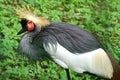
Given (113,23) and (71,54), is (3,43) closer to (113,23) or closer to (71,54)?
(71,54)

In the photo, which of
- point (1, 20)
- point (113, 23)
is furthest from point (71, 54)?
point (113, 23)

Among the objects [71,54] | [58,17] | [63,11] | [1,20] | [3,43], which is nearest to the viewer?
[71,54]

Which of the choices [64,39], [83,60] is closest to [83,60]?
[83,60]

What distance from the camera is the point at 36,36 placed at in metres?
4.12

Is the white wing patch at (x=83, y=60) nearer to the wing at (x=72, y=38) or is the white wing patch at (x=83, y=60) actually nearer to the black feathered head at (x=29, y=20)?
the wing at (x=72, y=38)

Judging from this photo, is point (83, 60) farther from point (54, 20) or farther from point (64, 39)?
point (54, 20)

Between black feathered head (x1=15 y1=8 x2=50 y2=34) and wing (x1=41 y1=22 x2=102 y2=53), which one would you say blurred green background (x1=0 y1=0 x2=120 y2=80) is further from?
wing (x1=41 y1=22 x2=102 y2=53)

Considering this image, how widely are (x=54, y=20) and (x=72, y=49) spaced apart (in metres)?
1.69

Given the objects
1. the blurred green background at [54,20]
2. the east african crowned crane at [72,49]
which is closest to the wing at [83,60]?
the east african crowned crane at [72,49]

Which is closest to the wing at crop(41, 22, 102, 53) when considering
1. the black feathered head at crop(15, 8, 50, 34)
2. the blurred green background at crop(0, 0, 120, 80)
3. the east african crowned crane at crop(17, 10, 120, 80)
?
the east african crowned crane at crop(17, 10, 120, 80)

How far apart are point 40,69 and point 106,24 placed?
1395 mm

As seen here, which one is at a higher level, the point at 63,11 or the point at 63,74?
the point at 63,11

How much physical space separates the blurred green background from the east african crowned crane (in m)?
0.48

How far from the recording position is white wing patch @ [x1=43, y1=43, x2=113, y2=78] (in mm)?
3969
